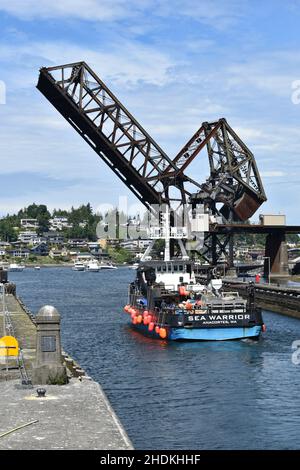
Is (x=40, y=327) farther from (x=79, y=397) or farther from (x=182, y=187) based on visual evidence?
(x=182, y=187)

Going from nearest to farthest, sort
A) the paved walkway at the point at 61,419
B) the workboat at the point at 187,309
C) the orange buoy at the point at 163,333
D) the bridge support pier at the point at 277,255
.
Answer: the paved walkway at the point at 61,419 < the workboat at the point at 187,309 < the orange buoy at the point at 163,333 < the bridge support pier at the point at 277,255

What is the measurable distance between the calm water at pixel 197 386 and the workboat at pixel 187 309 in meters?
0.70

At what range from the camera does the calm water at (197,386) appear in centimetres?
2231

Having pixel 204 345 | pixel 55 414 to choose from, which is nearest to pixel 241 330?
pixel 204 345

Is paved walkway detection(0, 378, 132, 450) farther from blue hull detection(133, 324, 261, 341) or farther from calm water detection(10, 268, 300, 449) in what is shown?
Answer: blue hull detection(133, 324, 261, 341)

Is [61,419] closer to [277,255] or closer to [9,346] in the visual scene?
[9,346]

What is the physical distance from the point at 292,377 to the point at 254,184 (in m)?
43.8

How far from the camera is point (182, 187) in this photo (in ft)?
230

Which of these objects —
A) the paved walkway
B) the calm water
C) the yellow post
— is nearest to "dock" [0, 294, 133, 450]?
the paved walkway

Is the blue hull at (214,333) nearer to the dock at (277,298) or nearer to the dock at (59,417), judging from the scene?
the dock at (59,417)

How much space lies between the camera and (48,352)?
76.0 feet

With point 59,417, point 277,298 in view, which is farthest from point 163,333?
point 277,298

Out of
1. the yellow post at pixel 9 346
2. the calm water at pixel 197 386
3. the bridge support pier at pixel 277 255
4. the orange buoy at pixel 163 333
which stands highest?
the bridge support pier at pixel 277 255

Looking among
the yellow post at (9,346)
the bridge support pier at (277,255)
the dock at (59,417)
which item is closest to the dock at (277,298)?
the bridge support pier at (277,255)
